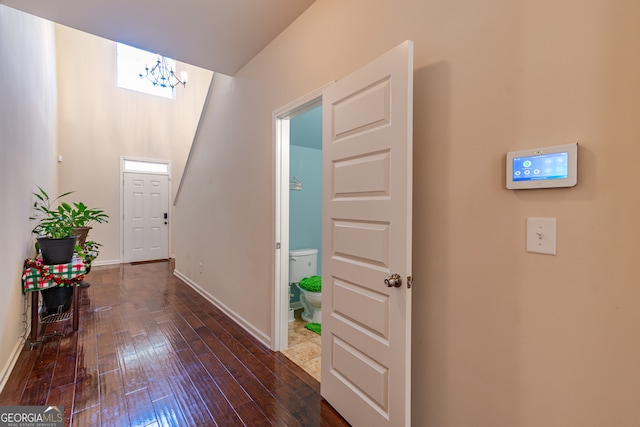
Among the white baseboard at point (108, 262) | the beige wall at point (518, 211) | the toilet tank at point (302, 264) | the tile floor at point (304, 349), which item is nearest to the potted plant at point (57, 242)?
the toilet tank at point (302, 264)

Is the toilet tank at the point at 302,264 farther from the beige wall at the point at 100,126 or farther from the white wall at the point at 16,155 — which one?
the beige wall at the point at 100,126

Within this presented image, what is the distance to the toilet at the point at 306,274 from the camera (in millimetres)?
2865

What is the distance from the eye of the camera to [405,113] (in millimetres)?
1208

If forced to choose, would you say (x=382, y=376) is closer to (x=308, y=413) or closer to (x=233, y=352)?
(x=308, y=413)

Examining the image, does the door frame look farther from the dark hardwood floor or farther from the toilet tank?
the toilet tank

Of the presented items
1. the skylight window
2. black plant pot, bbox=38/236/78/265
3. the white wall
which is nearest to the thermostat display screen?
the white wall

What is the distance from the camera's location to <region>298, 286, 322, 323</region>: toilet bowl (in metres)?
2.79

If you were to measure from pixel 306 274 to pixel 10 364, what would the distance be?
2373mm

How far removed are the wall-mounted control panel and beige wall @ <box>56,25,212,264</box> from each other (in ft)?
22.0

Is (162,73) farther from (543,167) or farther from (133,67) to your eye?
(543,167)

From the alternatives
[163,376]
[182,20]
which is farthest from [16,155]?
[163,376]

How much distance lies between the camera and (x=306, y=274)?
10.4ft

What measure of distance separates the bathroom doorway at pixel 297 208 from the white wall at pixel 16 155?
183 cm

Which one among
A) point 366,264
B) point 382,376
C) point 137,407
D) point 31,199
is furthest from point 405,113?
point 31,199
